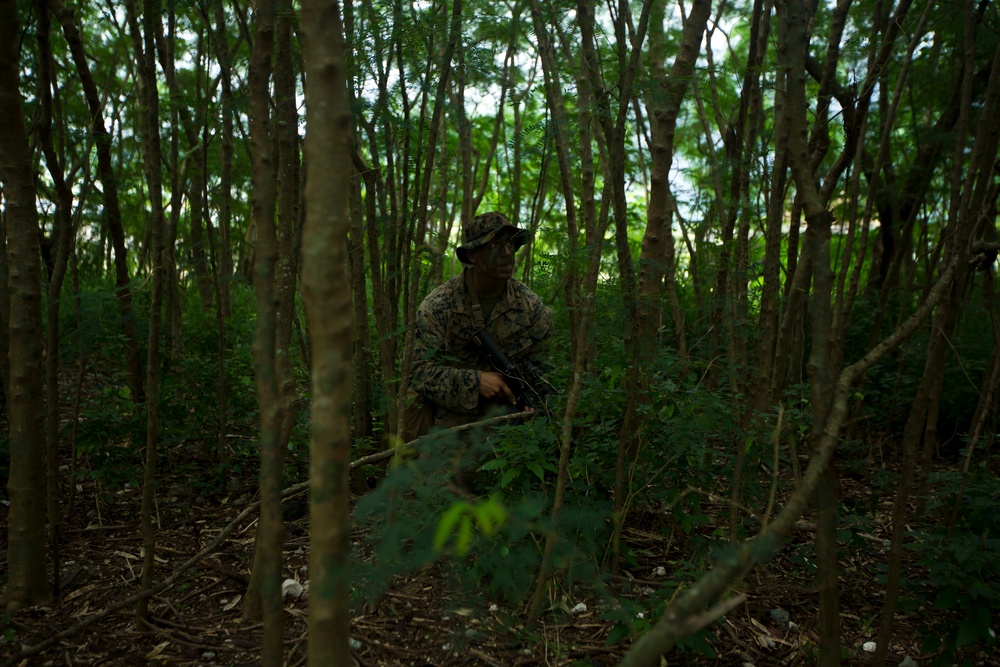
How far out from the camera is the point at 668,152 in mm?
2549

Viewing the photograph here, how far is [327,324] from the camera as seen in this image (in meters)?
1.02

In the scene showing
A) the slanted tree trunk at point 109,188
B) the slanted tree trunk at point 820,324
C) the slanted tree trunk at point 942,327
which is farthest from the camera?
the slanted tree trunk at point 109,188

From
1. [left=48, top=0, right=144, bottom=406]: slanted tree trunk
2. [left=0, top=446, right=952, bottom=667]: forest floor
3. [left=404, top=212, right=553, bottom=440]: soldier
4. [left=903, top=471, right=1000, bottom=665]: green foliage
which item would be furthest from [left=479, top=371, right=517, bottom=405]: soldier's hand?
[left=903, top=471, right=1000, bottom=665]: green foliage

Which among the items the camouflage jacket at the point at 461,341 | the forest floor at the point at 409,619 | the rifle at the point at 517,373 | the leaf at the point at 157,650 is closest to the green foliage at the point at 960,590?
the forest floor at the point at 409,619

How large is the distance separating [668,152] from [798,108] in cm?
93

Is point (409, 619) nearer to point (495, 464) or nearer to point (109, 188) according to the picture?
point (495, 464)

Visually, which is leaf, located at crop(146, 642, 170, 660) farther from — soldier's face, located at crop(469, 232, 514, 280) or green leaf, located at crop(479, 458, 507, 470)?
soldier's face, located at crop(469, 232, 514, 280)

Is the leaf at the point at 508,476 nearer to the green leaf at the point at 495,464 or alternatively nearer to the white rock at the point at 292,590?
the green leaf at the point at 495,464

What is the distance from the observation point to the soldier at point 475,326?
3381 mm

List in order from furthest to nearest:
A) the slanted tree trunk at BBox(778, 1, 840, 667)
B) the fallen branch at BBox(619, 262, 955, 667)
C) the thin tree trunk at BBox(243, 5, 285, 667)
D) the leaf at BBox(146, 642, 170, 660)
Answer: the leaf at BBox(146, 642, 170, 660) < the slanted tree trunk at BBox(778, 1, 840, 667) < the thin tree trunk at BBox(243, 5, 285, 667) < the fallen branch at BBox(619, 262, 955, 667)

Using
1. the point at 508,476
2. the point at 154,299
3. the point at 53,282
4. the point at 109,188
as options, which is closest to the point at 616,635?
the point at 508,476

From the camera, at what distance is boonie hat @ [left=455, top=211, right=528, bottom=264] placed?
134 inches

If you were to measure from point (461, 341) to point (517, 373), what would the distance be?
1.37 ft

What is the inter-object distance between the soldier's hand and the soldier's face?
1.65 ft
